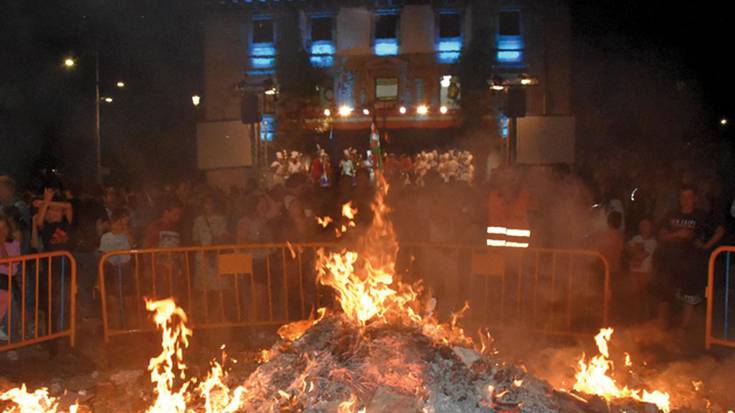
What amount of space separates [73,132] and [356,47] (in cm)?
1496

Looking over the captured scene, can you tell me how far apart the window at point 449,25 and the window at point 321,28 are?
18.0 ft

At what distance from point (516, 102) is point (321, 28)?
1508 cm

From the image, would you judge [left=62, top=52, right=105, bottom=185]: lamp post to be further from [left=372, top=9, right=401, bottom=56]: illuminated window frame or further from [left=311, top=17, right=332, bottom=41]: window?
[left=372, top=9, right=401, bottom=56]: illuminated window frame

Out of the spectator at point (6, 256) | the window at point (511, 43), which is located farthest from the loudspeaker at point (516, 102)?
the spectator at point (6, 256)

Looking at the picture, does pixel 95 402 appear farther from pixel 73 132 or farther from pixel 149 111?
pixel 149 111

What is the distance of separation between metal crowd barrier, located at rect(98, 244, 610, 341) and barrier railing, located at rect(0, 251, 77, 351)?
0.46 meters

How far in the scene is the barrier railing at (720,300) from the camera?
264 inches

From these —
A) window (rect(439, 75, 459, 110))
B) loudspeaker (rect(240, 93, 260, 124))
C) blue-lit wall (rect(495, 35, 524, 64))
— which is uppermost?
blue-lit wall (rect(495, 35, 524, 64))

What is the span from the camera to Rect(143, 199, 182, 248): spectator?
330 inches

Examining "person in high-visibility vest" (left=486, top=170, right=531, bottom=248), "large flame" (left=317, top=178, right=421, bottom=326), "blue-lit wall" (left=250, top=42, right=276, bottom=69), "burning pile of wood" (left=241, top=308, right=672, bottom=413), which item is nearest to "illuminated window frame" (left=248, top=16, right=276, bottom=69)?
"blue-lit wall" (left=250, top=42, right=276, bottom=69)

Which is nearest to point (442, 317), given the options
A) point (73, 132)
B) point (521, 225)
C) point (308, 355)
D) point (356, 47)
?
point (521, 225)

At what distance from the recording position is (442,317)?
7.66 m

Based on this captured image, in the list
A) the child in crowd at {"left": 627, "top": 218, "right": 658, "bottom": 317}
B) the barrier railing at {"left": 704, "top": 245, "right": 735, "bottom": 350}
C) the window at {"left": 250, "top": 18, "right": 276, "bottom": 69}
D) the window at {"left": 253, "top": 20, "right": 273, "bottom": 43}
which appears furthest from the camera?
the window at {"left": 253, "top": 20, "right": 273, "bottom": 43}

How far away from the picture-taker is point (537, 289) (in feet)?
25.0
